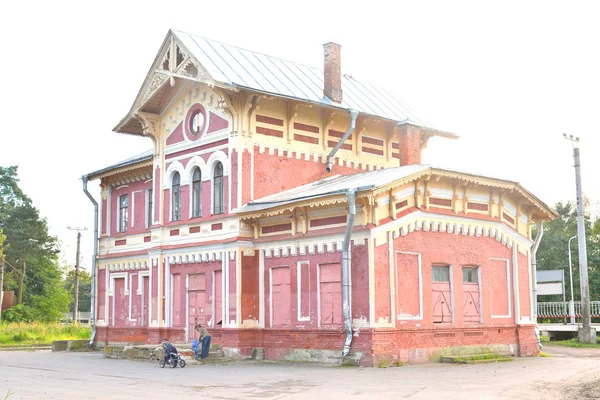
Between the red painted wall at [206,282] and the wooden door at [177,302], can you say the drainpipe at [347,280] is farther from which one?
the wooden door at [177,302]

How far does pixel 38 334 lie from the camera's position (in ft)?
135

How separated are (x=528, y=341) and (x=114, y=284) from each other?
1638 cm

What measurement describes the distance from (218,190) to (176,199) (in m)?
2.44

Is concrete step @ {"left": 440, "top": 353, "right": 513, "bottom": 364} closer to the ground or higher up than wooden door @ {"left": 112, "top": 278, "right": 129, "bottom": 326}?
closer to the ground

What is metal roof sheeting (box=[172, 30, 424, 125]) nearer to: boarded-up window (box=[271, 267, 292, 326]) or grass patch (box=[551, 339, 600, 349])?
boarded-up window (box=[271, 267, 292, 326])

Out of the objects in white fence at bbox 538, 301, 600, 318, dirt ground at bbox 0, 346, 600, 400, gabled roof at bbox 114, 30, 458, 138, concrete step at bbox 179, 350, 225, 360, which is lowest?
dirt ground at bbox 0, 346, 600, 400

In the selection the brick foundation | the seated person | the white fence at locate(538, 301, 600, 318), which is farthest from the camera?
the white fence at locate(538, 301, 600, 318)

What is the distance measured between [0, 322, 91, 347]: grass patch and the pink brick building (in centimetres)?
1149

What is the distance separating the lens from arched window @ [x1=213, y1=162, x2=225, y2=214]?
2508 cm

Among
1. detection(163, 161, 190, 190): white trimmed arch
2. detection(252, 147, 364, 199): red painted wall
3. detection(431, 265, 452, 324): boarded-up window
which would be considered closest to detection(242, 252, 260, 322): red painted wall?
detection(252, 147, 364, 199): red painted wall

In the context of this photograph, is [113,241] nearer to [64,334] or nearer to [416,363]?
[64,334]

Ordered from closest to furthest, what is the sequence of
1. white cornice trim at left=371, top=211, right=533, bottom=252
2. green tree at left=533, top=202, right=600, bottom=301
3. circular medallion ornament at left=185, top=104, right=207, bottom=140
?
1. white cornice trim at left=371, top=211, right=533, bottom=252
2. circular medallion ornament at left=185, top=104, right=207, bottom=140
3. green tree at left=533, top=202, right=600, bottom=301

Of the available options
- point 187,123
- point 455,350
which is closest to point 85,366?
point 187,123

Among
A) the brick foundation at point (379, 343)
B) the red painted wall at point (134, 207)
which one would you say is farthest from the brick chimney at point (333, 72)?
the brick foundation at point (379, 343)
